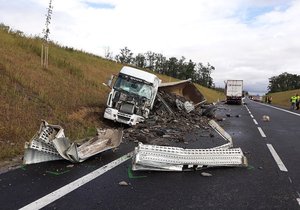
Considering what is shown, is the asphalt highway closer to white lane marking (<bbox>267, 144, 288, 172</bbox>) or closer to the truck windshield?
white lane marking (<bbox>267, 144, 288, 172</bbox>)

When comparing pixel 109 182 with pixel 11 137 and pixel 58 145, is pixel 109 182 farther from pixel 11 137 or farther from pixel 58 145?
pixel 11 137

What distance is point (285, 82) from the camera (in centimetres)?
17112

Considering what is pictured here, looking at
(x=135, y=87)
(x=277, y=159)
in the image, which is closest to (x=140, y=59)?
(x=135, y=87)

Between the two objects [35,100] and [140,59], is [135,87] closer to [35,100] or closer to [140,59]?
[35,100]

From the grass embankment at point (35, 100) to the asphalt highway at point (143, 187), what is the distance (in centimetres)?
226

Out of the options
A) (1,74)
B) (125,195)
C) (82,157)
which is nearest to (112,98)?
(1,74)

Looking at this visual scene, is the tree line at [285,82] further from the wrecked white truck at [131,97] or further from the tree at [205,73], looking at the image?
the wrecked white truck at [131,97]

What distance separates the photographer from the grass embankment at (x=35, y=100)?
10316 millimetres

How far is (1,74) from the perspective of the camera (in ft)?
51.0

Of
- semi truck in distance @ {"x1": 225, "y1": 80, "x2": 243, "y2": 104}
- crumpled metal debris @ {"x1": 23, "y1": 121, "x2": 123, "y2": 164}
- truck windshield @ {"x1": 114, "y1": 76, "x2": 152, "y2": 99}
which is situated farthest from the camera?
semi truck in distance @ {"x1": 225, "y1": 80, "x2": 243, "y2": 104}

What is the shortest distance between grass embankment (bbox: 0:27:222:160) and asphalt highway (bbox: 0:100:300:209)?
7.43 ft

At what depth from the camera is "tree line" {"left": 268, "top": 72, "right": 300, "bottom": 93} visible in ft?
546

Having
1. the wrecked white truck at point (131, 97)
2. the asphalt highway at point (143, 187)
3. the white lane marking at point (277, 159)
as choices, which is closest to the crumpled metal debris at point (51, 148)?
the asphalt highway at point (143, 187)

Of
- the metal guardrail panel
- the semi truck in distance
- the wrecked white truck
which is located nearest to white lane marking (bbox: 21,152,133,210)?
the metal guardrail panel
